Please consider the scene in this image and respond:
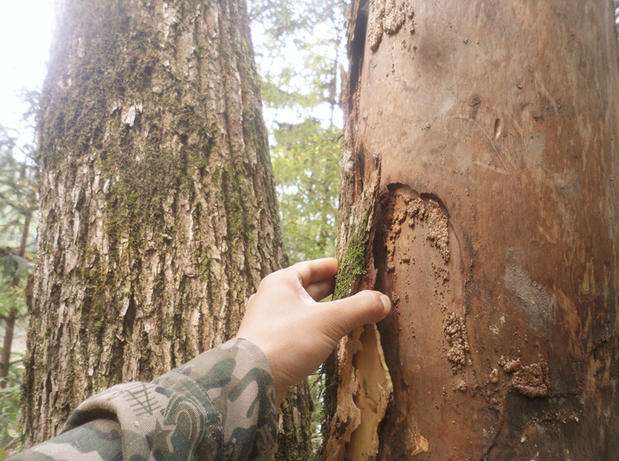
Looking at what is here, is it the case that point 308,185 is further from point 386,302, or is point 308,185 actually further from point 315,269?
point 386,302

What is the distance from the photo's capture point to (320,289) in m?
1.43

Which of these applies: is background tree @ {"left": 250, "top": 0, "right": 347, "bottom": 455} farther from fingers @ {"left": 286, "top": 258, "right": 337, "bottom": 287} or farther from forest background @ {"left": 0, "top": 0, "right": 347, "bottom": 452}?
fingers @ {"left": 286, "top": 258, "right": 337, "bottom": 287}

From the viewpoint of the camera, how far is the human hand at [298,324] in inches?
42.7

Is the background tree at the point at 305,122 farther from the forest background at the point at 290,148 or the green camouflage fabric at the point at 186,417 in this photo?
the green camouflage fabric at the point at 186,417

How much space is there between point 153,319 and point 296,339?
2.88 feet

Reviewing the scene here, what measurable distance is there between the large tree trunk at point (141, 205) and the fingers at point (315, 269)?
2.01ft

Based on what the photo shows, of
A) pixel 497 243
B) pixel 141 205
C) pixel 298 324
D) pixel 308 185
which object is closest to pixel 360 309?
pixel 298 324

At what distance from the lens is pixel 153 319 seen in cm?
179

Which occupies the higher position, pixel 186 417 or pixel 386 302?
pixel 386 302

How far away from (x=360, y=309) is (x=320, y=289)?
37 centimetres

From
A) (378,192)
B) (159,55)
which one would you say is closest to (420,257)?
(378,192)

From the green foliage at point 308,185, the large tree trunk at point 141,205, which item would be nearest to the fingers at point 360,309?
the large tree trunk at point 141,205

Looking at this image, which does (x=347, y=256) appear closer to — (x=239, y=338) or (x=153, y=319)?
(x=239, y=338)

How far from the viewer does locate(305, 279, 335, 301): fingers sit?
141 centimetres
